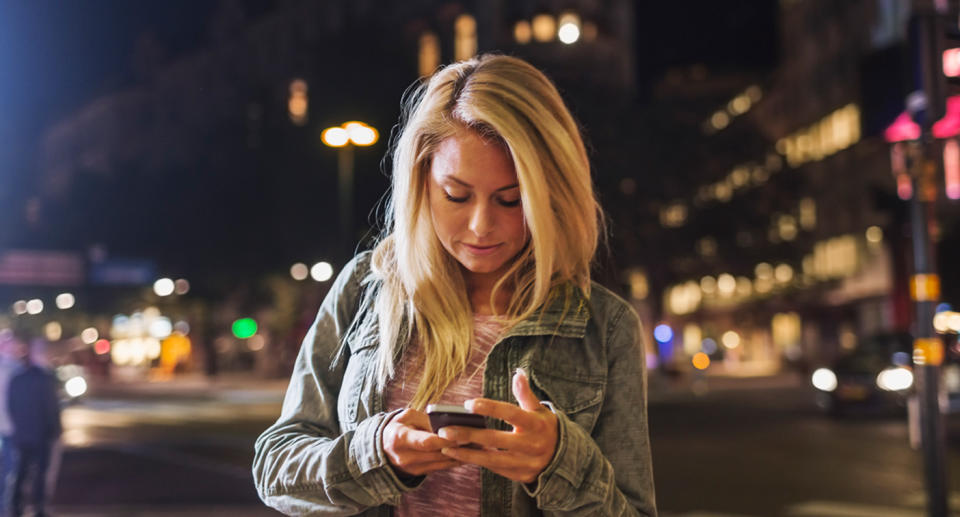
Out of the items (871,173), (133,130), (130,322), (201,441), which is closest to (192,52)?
(133,130)

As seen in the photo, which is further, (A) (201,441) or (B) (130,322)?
(B) (130,322)

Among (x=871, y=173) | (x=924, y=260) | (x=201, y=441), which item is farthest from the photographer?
(x=871, y=173)

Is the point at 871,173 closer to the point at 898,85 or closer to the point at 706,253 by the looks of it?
the point at 706,253

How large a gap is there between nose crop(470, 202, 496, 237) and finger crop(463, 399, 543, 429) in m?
0.46

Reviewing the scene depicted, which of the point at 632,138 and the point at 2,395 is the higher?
the point at 632,138

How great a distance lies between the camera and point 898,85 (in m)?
8.29

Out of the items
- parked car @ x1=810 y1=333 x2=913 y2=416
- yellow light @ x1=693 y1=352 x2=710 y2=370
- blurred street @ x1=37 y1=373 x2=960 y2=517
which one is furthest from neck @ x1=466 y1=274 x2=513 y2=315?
yellow light @ x1=693 y1=352 x2=710 y2=370

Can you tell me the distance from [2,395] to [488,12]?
44.9 meters

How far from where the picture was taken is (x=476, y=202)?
1863 mm

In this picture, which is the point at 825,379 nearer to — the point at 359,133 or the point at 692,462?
the point at 692,462

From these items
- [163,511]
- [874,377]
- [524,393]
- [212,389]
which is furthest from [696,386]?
[524,393]

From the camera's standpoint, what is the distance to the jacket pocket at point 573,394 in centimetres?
185

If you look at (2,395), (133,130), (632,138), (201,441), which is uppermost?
(133,130)

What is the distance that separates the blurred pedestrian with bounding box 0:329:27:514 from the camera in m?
8.92
